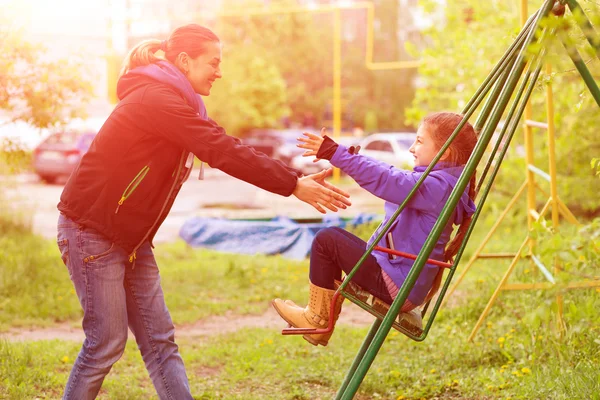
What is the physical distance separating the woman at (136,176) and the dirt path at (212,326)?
2712mm

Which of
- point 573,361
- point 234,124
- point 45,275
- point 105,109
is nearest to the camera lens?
point 573,361

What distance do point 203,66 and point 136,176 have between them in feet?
1.84

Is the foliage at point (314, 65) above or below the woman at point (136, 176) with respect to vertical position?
below

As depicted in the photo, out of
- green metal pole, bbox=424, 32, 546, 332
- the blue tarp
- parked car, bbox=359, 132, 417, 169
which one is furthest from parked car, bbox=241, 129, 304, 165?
green metal pole, bbox=424, 32, 546, 332

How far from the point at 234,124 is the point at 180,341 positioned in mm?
24132

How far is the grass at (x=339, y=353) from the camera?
4375 mm

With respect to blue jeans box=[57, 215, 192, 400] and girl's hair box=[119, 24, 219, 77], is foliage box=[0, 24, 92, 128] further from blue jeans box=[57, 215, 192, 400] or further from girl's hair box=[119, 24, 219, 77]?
blue jeans box=[57, 215, 192, 400]

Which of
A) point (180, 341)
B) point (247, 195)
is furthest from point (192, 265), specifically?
point (247, 195)

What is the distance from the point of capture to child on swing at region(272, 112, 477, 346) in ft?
10.8

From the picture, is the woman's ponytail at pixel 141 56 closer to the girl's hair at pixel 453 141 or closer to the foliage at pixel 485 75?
the girl's hair at pixel 453 141

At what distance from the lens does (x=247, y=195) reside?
19906mm

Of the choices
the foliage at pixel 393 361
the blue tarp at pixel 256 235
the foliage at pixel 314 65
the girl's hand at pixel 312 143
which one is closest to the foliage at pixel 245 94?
the foliage at pixel 314 65

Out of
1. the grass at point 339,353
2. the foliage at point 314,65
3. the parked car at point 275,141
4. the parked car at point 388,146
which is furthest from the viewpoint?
the foliage at point 314,65

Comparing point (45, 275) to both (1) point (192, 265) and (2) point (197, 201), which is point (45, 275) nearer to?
(1) point (192, 265)
